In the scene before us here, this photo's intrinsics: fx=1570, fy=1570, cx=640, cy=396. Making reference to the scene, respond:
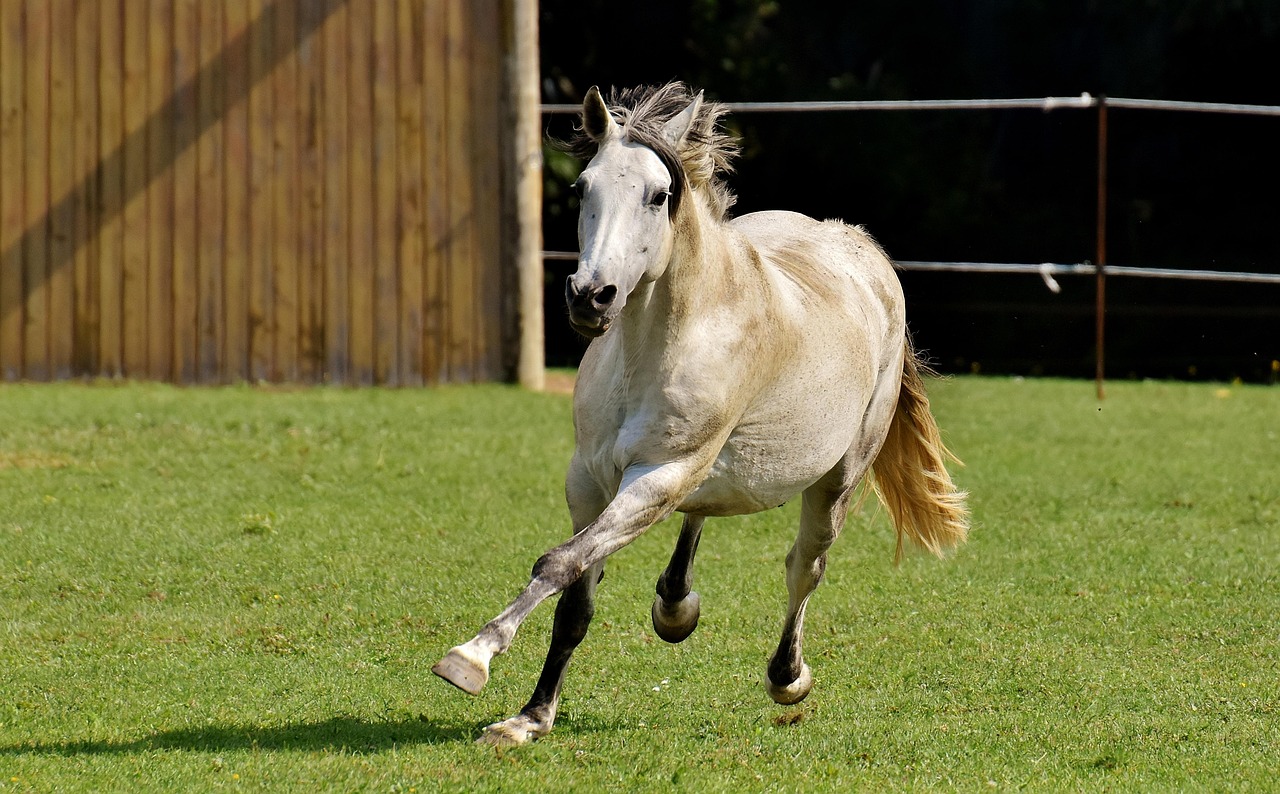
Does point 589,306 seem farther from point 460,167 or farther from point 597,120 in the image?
point 460,167

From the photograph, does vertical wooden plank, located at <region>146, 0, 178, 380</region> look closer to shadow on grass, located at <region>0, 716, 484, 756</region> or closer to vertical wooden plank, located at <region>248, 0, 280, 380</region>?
vertical wooden plank, located at <region>248, 0, 280, 380</region>

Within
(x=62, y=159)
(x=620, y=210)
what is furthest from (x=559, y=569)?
(x=62, y=159)

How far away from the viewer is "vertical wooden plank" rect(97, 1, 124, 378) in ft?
38.6

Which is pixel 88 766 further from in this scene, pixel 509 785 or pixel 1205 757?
pixel 1205 757

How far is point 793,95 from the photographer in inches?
725

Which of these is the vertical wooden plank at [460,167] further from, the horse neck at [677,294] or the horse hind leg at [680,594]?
the horse neck at [677,294]

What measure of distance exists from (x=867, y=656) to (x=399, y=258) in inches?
279

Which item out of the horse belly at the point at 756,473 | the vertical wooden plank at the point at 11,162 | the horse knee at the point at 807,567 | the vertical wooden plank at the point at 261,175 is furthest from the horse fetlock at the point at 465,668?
the vertical wooden plank at the point at 11,162

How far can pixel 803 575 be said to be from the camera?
555 cm

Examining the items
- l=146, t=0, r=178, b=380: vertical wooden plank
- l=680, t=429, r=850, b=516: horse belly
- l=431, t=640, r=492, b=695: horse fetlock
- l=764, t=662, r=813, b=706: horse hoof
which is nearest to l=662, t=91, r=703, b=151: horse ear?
l=680, t=429, r=850, b=516: horse belly

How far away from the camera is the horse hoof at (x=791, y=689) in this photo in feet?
17.4

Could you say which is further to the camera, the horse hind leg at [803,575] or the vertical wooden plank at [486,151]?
the vertical wooden plank at [486,151]

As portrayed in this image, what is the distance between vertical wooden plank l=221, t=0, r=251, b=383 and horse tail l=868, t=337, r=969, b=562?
699 cm

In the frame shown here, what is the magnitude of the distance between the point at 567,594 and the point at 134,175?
815 cm
